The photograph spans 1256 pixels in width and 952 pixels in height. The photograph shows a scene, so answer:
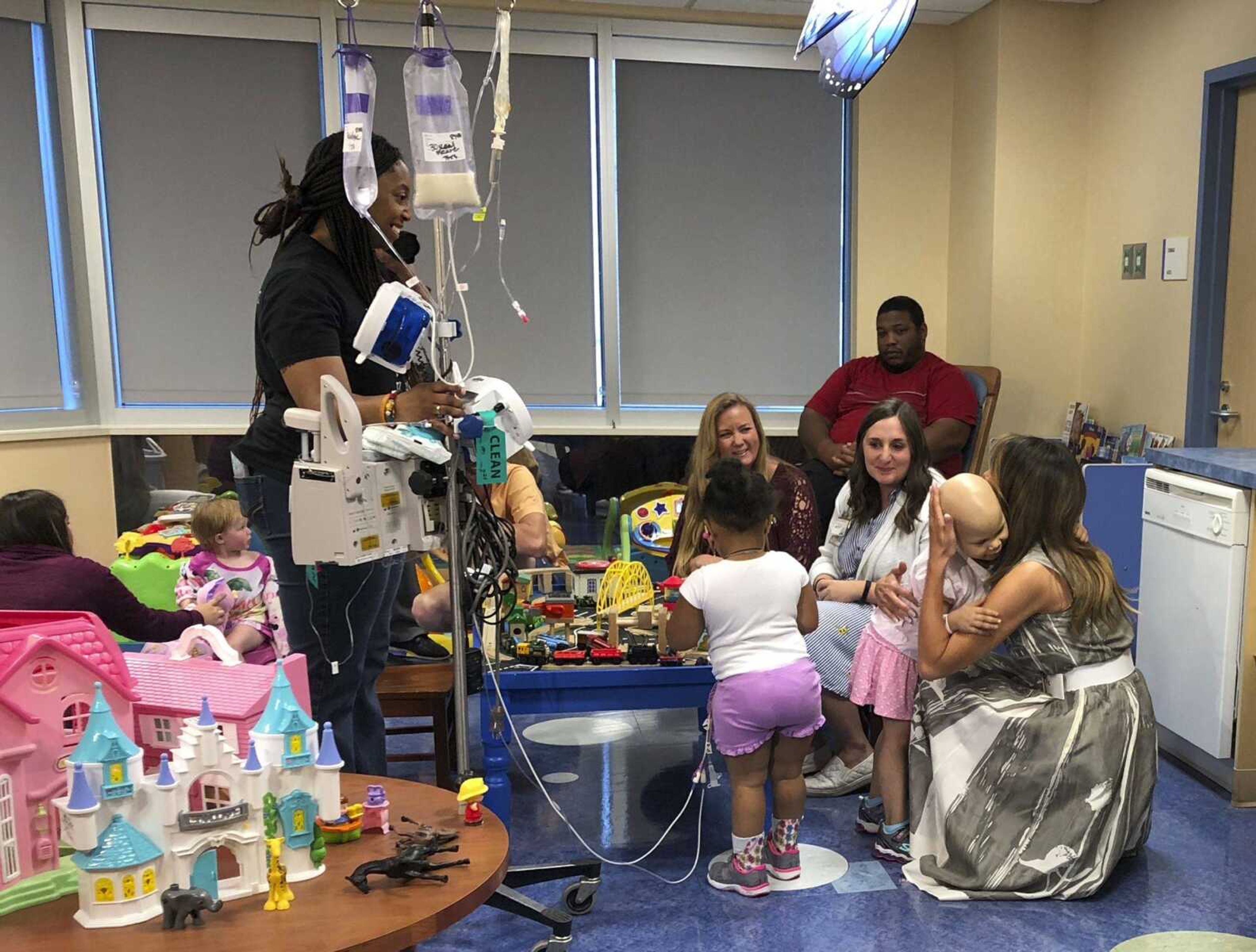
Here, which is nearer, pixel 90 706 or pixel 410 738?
pixel 90 706

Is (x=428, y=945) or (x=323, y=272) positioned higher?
(x=323, y=272)

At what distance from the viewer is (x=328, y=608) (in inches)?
82.6

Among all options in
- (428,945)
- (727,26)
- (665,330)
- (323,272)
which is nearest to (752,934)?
(428,945)

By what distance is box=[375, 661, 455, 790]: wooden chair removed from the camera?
2736 mm

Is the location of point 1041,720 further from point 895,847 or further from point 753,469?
point 753,469

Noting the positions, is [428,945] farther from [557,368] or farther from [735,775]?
[557,368]

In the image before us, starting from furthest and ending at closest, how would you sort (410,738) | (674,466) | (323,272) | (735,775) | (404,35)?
(674,466) < (404,35) < (410,738) < (735,775) < (323,272)

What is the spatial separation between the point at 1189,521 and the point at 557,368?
2.65 meters

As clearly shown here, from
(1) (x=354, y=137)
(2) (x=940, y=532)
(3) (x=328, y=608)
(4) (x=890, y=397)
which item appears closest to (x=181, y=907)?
(3) (x=328, y=608)

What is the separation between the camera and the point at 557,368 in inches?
188

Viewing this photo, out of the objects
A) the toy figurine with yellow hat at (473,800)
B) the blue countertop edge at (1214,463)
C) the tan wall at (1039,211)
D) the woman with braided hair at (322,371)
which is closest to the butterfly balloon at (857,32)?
the woman with braided hair at (322,371)

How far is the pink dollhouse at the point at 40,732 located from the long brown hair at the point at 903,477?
1.91 meters

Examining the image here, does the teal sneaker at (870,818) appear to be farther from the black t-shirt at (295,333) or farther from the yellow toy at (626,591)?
the black t-shirt at (295,333)

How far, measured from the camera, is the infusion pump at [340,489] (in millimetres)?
1741
